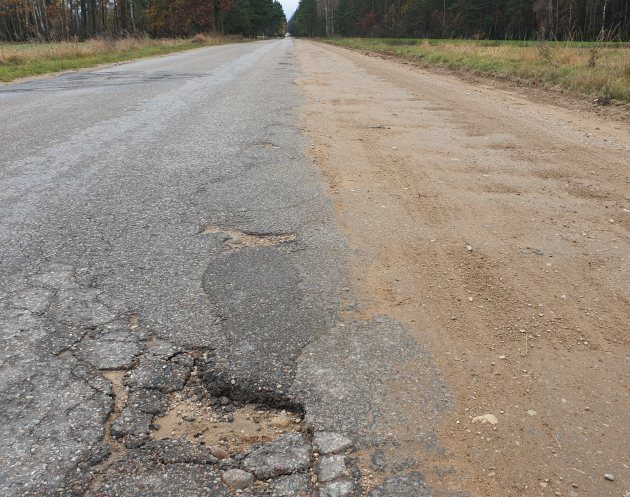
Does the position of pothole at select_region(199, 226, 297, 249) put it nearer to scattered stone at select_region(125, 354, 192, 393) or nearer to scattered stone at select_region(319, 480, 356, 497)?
scattered stone at select_region(125, 354, 192, 393)

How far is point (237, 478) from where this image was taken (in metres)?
1.57

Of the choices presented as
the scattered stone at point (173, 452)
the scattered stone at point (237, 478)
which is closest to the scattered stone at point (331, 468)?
the scattered stone at point (237, 478)

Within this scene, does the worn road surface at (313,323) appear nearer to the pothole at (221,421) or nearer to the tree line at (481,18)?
the pothole at (221,421)

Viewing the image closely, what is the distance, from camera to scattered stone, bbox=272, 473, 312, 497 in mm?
1521

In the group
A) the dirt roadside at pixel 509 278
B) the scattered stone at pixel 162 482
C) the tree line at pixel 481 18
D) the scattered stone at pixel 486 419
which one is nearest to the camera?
the scattered stone at pixel 162 482

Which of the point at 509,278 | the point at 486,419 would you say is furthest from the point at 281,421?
the point at 509,278

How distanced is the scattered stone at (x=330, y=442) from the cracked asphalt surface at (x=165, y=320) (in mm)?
33

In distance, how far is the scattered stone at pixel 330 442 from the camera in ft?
5.48

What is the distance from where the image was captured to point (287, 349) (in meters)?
2.17

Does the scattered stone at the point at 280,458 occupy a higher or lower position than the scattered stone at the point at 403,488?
higher

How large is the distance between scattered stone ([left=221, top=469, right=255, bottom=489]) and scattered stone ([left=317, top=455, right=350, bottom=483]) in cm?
A: 22

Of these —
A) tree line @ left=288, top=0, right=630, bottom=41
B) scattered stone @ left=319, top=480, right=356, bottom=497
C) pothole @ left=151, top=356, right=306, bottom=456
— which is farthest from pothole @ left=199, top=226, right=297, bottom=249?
tree line @ left=288, top=0, right=630, bottom=41

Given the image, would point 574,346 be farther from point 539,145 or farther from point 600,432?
point 539,145

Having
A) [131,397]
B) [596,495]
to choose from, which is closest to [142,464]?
[131,397]
